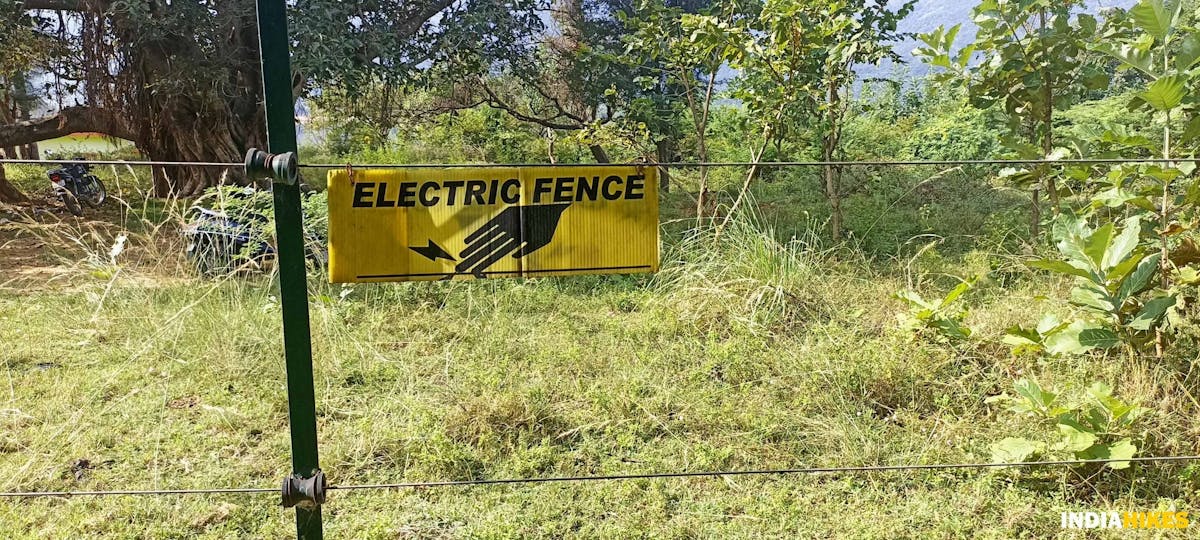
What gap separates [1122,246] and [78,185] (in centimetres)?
825

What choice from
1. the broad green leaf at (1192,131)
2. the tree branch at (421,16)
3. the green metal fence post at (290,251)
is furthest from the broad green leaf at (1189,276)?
the tree branch at (421,16)

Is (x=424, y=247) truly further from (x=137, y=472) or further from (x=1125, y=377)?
(x=1125, y=377)

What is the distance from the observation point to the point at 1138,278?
90.7 inches

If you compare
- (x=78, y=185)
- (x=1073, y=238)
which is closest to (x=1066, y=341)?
(x=1073, y=238)

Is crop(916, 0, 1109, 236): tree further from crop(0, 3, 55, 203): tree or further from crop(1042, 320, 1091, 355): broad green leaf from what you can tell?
crop(0, 3, 55, 203): tree

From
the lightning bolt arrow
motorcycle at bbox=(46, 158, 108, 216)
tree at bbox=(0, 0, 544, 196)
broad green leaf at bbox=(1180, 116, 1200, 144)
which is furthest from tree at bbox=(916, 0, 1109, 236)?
motorcycle at bbox=(46, 158, 108, 216)

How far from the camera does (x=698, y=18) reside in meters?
4.28

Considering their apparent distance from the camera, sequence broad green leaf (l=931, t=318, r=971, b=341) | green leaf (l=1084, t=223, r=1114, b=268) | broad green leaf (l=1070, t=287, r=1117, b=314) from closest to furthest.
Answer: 1. green leaf (l=1084, t=223, r=1114, b=268)
2. broad green leaf (l=1070, t=287, r=1117, b=314)
3. broad green leaf (l=931, t=318, r=971, b=341)

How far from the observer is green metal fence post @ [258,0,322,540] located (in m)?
1.35

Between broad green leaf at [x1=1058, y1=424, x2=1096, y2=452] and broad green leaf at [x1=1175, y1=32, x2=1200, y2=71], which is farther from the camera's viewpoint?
broad green leaf at [x1=1175, y1=32, x2=1200, y2=71]

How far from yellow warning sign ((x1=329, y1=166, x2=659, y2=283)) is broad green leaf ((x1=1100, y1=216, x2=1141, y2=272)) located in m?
1.56

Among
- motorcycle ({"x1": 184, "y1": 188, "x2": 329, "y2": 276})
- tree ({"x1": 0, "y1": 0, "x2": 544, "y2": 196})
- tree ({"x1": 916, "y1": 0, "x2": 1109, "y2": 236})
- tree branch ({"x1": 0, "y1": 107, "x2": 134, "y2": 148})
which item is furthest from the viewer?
tree branch ({"x1": 0, "y1": 107, "x2": 134, "y2": 148})

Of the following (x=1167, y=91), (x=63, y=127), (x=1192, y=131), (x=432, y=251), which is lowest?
(x=432, y=251)

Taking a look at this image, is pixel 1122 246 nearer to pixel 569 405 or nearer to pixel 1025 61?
pixel 1025 61
